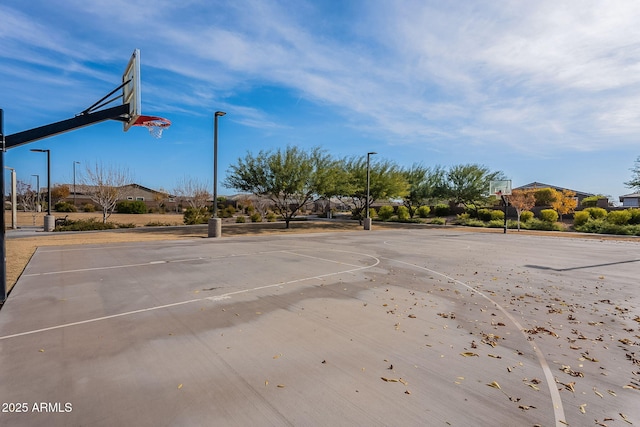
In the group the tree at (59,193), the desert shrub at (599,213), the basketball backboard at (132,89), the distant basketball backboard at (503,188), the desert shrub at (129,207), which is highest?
the basketball backboard at (132,89)

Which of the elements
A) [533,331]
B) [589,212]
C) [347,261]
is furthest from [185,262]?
[589,212]

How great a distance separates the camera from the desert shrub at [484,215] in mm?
36969

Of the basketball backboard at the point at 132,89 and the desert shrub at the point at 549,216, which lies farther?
the desert shrub at the point at 549,216

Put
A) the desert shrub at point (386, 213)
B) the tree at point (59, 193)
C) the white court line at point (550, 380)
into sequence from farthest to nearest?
the tree at point (59, 193), the desert shrub at point (386, 213), the white court line at point (550, 380)

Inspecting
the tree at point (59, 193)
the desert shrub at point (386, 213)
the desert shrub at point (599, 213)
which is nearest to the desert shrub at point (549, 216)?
the desert shrub at point (599, 213)

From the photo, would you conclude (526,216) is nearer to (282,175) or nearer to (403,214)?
(403,214)

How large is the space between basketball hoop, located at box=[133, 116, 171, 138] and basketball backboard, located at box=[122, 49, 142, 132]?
43 centimetres

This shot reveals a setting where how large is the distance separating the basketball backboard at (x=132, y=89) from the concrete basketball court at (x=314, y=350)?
410 cm

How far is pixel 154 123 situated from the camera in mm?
9711

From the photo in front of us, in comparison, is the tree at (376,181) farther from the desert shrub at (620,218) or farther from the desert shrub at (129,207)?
the desert shrub at (129,207)

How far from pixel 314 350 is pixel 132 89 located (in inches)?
322

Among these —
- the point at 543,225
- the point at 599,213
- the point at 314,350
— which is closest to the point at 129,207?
the point at 314,350

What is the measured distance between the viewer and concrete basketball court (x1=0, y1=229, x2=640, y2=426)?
124 inches

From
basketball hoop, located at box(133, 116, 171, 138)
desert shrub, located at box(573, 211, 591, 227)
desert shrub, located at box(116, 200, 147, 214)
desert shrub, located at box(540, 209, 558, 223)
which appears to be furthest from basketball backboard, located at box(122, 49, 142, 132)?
desert shrub, located at box(116, 200, 147, 214)
